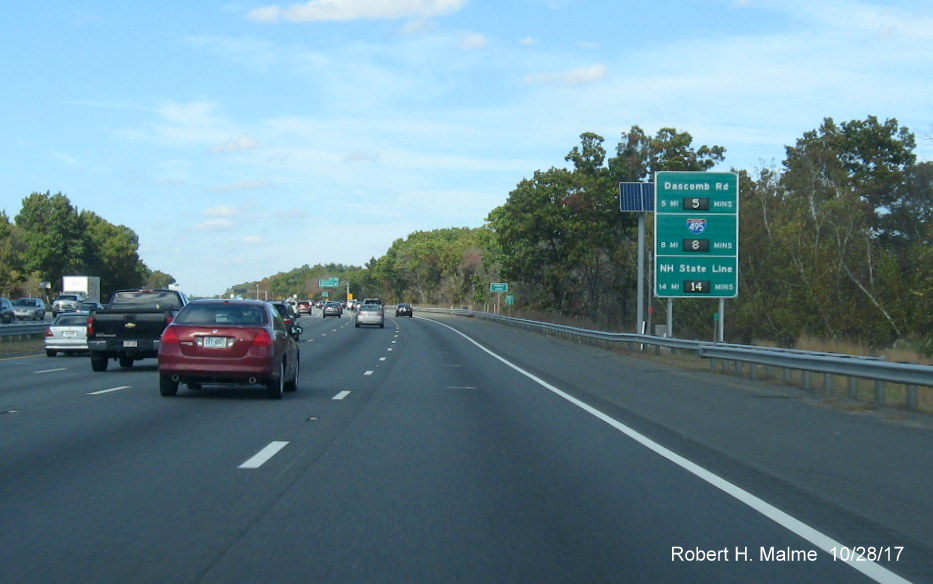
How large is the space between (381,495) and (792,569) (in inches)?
146

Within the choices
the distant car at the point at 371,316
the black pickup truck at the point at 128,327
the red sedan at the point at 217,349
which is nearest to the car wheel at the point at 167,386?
the red sedan at the point at 217,349

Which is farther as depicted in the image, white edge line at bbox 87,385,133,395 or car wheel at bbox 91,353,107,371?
car wheel at bbox 91,353,107,371

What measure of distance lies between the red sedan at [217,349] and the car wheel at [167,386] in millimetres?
17

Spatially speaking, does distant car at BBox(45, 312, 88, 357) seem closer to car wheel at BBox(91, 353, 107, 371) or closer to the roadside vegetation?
car wheel at BBox(91, 353, 107, 371)

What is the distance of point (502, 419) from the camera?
15758 millimetres

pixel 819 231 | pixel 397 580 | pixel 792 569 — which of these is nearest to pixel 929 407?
pixel 792 569

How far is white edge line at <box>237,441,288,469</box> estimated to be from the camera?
10906mm

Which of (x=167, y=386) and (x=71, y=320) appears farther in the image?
(x=71, y=320)

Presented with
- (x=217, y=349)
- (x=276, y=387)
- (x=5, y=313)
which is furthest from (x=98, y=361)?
(x=5, y=313)

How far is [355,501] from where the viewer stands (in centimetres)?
895

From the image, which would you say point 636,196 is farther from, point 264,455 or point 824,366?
point 264,455

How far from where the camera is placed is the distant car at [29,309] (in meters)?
66.4

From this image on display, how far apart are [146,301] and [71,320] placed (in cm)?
1057

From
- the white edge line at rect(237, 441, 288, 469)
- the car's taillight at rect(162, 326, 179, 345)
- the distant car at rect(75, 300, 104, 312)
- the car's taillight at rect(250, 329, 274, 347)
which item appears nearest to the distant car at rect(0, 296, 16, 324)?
the distant car at rect(75, 300, 104, 312)
